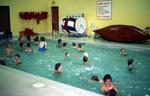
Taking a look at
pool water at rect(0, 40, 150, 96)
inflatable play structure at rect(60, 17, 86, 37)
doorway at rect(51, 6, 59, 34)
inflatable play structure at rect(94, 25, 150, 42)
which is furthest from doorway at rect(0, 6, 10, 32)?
inflatable play structure at rect(94, 25, 150, 42)

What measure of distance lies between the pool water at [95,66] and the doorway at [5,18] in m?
4.52

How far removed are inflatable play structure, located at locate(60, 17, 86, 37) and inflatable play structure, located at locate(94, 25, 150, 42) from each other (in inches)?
76.3

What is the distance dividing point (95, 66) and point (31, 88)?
3.91 m

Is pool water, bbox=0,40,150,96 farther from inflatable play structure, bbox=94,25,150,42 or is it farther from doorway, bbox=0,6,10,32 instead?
doorway, bbox=0,6,10,32

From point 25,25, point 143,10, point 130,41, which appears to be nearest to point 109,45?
point 130,41

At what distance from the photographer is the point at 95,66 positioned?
8688 mm

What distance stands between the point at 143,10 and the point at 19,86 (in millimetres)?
9525

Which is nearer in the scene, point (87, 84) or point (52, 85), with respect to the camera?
point (52, 85)

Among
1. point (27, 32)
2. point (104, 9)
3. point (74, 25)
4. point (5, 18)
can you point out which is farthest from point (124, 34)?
point (5, 18)

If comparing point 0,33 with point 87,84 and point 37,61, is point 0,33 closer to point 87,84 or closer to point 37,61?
point 37,61

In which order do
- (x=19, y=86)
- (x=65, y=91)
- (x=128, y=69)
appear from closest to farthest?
(x=65, y=91), (x=19, y=86), (x=128, y=69)

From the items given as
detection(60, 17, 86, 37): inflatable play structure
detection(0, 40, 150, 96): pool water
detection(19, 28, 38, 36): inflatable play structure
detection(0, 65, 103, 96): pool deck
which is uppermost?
detection(60, 17, 86, 37): inflatable play structure

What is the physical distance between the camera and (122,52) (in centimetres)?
1030

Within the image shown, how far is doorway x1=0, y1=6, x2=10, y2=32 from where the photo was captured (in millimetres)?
16312
